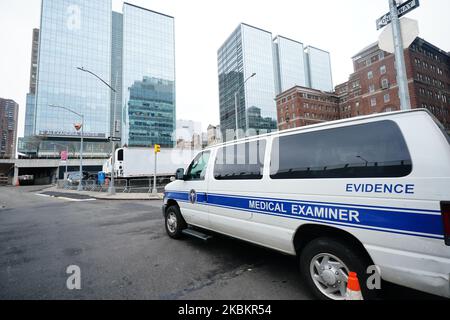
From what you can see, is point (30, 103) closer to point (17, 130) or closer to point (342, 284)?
point (17, 130)

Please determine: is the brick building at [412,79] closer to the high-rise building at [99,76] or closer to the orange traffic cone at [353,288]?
the orange traffic cone at [353,288]

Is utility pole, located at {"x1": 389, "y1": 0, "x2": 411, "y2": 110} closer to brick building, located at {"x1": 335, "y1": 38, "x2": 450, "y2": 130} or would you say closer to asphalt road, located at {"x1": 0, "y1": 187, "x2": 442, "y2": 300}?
asphalt road, located at {"x1": 0, "y1": 187, "x2": 442, "y2": 300}

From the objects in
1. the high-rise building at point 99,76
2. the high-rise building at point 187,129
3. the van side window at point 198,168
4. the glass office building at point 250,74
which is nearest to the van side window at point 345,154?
the van side window at point 198,168

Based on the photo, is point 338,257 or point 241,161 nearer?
point 338,257

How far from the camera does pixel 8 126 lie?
117312mm

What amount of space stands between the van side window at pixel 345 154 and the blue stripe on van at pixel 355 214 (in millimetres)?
341

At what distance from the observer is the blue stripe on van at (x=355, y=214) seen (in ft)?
6.13

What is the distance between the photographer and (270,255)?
4195mm

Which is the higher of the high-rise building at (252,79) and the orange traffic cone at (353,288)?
the high-rise building at (252,79)

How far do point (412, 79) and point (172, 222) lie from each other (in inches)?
2393

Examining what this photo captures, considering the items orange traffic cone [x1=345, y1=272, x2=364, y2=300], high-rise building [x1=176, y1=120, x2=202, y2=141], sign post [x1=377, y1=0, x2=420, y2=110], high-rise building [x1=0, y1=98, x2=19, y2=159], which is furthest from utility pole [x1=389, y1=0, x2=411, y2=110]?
high-rise building [x1=0, y1=98, x2=19, y2=159]

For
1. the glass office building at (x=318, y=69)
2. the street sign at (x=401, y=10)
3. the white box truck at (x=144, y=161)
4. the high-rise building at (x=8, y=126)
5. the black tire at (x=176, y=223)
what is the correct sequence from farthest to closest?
the glass office building at (x=318, y=69) → the high-rise building at (x=8, y=126) → the white box truck at (x=144, y=161) → the black tire at (x=176, y=223) → the street sign at (x=401, y=10)

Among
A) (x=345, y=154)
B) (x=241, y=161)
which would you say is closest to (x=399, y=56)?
(x=345, y=154)

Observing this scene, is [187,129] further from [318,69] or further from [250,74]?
[318,69]
